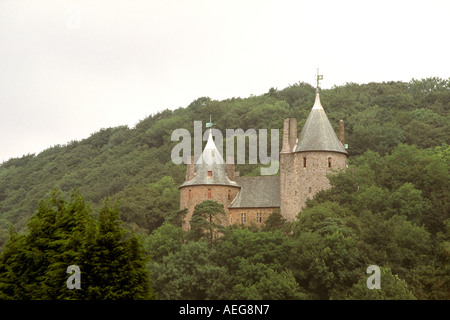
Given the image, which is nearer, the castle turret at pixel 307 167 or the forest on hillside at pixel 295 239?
the forest on hillside at pixel 295 239

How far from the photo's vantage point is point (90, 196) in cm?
12562

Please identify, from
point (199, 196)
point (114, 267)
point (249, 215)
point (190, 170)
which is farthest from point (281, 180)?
point (114, 267)

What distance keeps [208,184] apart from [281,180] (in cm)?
628

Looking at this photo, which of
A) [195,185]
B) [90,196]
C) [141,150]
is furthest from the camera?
[141,150]

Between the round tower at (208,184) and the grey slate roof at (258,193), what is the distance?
692 millimetres

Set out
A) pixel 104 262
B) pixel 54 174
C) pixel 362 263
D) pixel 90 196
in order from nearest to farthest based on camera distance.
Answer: pixel 104 262
pixel 362 263
pixel 90 196
pixel 54 174

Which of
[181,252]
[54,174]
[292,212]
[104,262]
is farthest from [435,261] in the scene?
[54,174]

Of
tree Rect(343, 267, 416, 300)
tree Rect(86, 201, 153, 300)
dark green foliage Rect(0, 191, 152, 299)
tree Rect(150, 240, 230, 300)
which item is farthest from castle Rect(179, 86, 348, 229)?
tree Rect(86, 201, 153, 300)

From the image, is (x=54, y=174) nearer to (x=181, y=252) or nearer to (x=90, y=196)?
(x=90, y=196)

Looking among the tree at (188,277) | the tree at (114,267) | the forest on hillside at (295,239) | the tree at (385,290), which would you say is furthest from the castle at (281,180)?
the tree at (114,267)

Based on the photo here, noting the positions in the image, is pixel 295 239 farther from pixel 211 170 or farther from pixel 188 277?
pixel 211 170

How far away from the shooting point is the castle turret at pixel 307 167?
249 feet

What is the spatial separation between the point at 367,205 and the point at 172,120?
7065 cm

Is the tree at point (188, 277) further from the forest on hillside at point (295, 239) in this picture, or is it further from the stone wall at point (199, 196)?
the stone wall at point (199, 196)
